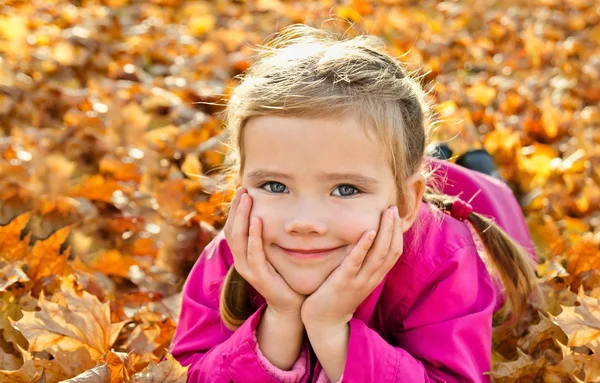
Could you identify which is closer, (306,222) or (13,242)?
(306,222)

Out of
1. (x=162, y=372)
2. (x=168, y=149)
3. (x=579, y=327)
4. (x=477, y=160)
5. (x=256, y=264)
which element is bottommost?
(x=168, y=149)

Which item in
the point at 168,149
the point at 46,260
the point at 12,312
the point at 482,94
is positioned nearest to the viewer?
the point at 12,312

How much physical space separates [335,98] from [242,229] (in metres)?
0.34

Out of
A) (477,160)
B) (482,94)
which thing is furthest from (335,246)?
(482,94)

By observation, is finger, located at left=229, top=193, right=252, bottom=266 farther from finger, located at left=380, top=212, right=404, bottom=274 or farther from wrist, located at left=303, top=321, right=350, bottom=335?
finger, located at left=380, top=212, right=404, bottom=274

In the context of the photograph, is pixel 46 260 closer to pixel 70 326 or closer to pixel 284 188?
pixel 70 326

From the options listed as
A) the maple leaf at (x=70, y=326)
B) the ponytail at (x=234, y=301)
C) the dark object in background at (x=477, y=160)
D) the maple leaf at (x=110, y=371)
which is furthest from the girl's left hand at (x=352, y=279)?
the dark object in background at (x=477, y=160)

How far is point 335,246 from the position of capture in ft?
5.56

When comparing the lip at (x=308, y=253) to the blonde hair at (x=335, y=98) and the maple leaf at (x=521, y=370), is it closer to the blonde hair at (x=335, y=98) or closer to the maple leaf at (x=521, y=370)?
the blonde hair at (x=335, y=98)

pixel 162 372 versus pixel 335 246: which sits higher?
pixel 335 246

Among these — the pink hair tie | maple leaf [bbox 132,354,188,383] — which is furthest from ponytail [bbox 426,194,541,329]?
maple leaf [bbox 132,354,188,383]

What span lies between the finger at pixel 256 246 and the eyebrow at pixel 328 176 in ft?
0.29

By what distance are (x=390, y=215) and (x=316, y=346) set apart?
31cm

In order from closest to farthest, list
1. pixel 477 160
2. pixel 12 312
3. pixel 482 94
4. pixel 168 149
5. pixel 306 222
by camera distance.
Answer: pixel 306 222
pixel 12 312
pixel 477 160
pixel 168 149
pixel 482 94
